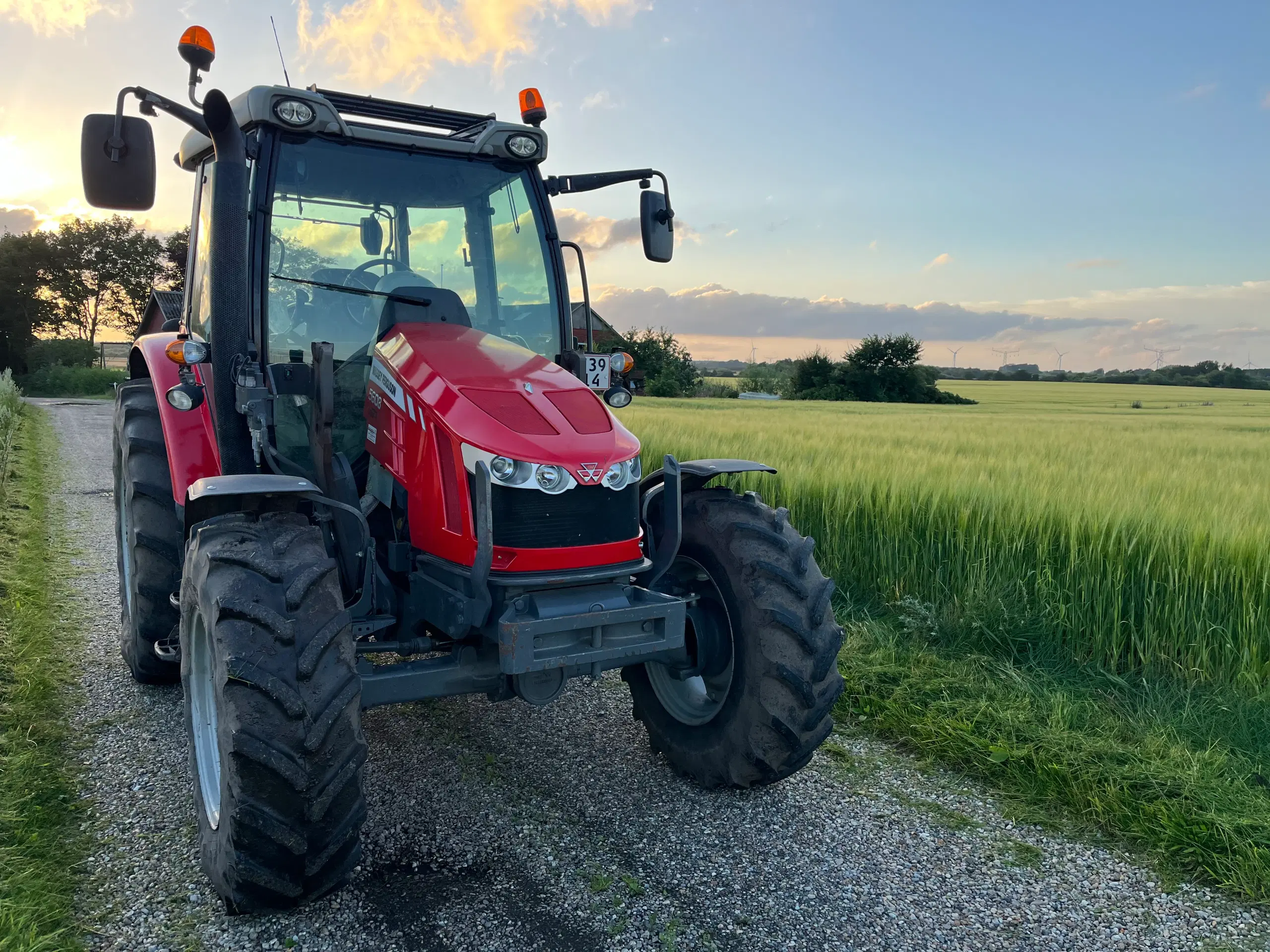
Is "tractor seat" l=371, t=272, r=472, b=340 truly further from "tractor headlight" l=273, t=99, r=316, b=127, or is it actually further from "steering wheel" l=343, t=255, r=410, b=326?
"tractor headlight" l=273, t=99, r=316, b=127

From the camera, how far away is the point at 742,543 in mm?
3482

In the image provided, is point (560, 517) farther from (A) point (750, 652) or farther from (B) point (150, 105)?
(B) point (150, 105)

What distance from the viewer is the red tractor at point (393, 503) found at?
8.54 feet

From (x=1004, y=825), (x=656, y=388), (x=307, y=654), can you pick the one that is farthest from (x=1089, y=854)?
(x=656, y=388)

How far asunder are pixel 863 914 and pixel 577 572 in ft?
4.62

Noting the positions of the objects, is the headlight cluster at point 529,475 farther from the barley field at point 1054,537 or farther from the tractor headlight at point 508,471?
the barley field at point 1054,537

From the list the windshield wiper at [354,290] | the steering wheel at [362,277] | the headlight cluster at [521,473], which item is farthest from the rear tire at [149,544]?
the headlight cluster at [521,473]

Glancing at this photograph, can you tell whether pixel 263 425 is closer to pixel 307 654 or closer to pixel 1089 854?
pixel 307 654

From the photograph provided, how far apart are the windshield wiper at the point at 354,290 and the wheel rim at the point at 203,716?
1.40 m

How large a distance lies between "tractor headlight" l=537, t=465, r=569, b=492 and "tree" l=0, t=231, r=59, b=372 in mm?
48119

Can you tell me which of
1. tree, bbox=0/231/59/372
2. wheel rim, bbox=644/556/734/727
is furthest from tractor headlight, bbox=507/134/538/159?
tree, bbox=0/231/59/372

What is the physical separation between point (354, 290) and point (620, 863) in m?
2.40

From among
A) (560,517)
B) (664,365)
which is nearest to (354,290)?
(560,517)

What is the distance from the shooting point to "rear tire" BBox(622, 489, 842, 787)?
3271mm
